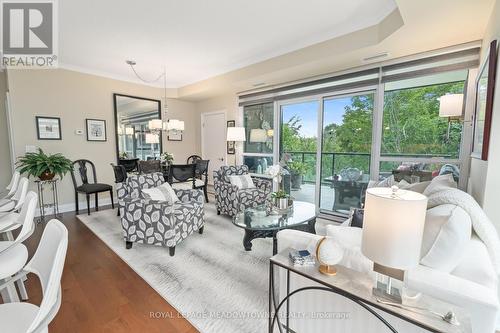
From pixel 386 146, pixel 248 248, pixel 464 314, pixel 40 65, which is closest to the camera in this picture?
pixel 464 314

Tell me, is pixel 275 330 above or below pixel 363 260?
below

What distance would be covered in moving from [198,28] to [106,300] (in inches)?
123

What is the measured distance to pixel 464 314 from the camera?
3.11 ft

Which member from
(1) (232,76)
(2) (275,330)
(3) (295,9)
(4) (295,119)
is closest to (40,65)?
(1) (232,76)

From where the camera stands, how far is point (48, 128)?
4.18 metres

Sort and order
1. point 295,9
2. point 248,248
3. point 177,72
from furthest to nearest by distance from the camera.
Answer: point 177,72, point 248,248, point 295,9

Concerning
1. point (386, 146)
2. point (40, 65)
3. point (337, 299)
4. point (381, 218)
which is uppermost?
point (40, 65)

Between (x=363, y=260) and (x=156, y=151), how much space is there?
533 centimetres

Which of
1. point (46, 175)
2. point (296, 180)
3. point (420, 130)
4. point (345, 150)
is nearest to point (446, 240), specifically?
point (420, 130)

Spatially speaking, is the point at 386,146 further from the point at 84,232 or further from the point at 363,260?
the point at 84,232

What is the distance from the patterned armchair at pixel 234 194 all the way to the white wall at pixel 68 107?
2.57 meters

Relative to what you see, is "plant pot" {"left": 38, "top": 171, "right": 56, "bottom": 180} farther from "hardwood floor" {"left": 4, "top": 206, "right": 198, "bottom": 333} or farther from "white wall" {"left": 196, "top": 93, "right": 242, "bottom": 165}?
"white wall" {"left": 196, "top": 93, "right": 242, "bottom": 165}

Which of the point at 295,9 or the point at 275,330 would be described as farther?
the point at 295,9

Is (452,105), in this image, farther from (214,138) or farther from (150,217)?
(214,138)
